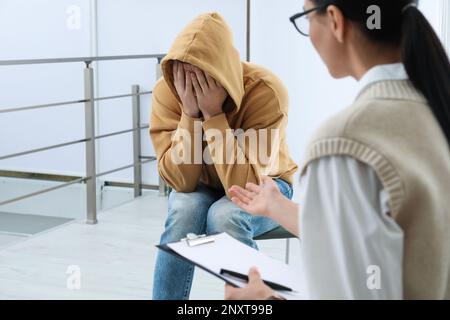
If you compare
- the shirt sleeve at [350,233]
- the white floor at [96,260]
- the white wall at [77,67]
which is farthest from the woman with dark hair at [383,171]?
the white wall at [77,67]

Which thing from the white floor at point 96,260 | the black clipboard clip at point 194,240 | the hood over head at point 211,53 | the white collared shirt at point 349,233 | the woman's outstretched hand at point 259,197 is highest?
the hood over head at point 211,53

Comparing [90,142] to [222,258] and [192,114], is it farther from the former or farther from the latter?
[222,258]

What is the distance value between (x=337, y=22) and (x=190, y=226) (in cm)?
97

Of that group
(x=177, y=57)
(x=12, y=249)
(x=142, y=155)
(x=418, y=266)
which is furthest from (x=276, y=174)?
(x=142, y=155)

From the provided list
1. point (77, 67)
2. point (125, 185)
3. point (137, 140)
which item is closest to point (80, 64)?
point (77, 67)

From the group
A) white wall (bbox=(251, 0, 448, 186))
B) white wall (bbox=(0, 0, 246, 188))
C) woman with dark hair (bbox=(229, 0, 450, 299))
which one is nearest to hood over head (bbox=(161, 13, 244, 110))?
woman with dark hair (bbox=(229, 0, 450, 299))

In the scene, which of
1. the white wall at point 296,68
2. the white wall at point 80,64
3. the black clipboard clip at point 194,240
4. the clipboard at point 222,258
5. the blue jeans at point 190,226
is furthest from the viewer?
the white wall at point 80,64

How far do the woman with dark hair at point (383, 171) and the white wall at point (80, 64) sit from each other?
8.31 ft

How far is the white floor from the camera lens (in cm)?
237

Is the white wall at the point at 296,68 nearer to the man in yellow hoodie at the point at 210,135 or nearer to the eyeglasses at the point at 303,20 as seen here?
the man in yellow hoodie at the point at 210,135

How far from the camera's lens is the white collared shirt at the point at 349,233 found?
757 millimetres

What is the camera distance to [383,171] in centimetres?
76

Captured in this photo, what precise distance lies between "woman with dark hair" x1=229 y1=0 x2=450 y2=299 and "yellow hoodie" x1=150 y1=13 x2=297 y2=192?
871 mm

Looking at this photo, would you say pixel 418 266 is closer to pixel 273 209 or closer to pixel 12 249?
pixel 273 209
